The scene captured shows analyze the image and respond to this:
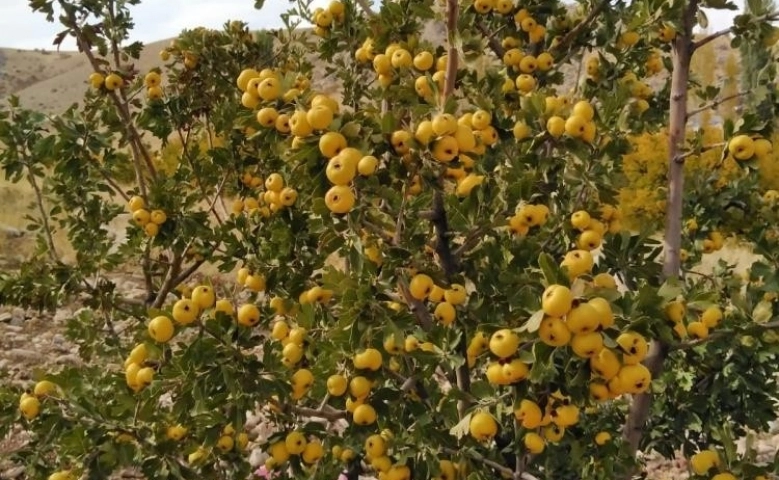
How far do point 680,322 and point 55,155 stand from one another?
132 inches

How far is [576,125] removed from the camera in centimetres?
213

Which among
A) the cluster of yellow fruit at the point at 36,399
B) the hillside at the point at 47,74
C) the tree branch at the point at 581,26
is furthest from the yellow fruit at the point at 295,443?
the hillside at the point at 47,74

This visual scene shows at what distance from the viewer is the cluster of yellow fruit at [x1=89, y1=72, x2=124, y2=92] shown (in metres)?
3.82

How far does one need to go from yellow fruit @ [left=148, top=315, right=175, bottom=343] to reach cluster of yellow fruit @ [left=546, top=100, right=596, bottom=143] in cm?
145

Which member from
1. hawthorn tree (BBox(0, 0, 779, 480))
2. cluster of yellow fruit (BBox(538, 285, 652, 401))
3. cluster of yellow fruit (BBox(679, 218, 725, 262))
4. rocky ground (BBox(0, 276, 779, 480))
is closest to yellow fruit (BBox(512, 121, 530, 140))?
hawthorn tree (BBox(0, 0, 779, 480))

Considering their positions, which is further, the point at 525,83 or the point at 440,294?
the point at 525,83

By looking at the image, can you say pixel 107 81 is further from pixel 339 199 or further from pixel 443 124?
pixel 443 124

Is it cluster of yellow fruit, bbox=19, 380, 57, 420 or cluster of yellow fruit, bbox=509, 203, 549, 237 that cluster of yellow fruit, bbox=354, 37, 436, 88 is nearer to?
cluster of yellow fruit, bbox=509, 203, 549, 237

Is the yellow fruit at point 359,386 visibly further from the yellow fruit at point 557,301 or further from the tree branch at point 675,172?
the tree branch at point 675,172

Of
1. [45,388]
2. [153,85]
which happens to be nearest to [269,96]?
[45,388]

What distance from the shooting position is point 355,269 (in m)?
1.99

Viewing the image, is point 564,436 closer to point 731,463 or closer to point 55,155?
point 731,463

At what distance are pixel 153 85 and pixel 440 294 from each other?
8.75 feet

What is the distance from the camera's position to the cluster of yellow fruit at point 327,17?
125 inches
